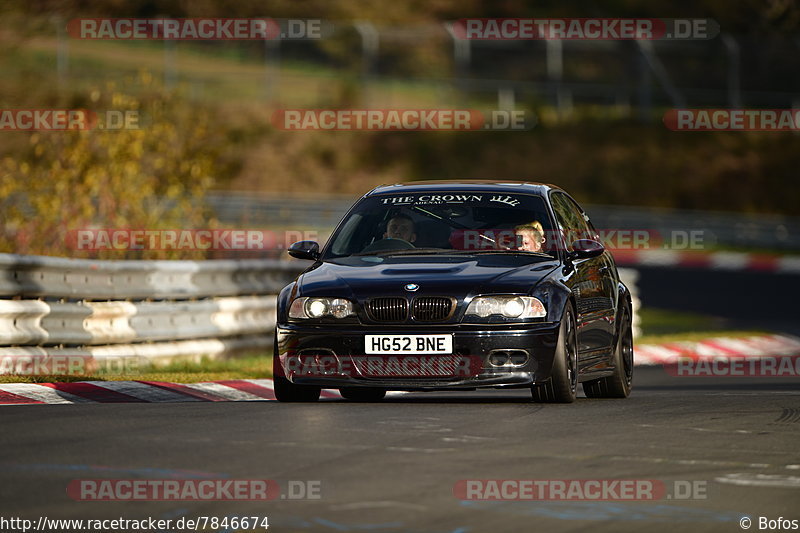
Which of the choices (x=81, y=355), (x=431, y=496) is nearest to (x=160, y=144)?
(x=81, y=355)

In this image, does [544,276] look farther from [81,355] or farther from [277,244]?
[277,244]

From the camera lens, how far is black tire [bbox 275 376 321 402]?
11250 millimetres

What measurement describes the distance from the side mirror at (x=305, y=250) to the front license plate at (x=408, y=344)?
1.37 meters

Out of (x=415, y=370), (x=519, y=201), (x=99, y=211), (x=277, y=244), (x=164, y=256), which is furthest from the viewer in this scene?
(x=277, y=244)

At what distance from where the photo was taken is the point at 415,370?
10719mm

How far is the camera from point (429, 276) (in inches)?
433

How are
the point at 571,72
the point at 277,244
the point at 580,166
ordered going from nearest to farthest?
the point at 277,244, the point at 580,166, the point at 571,72

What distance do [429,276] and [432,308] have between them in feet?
0.96

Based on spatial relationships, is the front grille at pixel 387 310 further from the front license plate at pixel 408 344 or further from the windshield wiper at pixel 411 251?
the windshield wiper at pixel 411 251

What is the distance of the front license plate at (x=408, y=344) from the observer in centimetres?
1072

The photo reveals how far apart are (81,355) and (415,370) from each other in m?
4.36

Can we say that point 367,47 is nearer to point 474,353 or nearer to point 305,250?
point 305,250

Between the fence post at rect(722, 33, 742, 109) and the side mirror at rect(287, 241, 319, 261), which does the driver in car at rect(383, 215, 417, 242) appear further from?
the fence post at rect(722, 33, 742, 109)

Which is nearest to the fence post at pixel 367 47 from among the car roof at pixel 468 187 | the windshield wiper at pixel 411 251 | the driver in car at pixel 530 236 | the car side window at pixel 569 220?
the car side window at pixel 569 220
